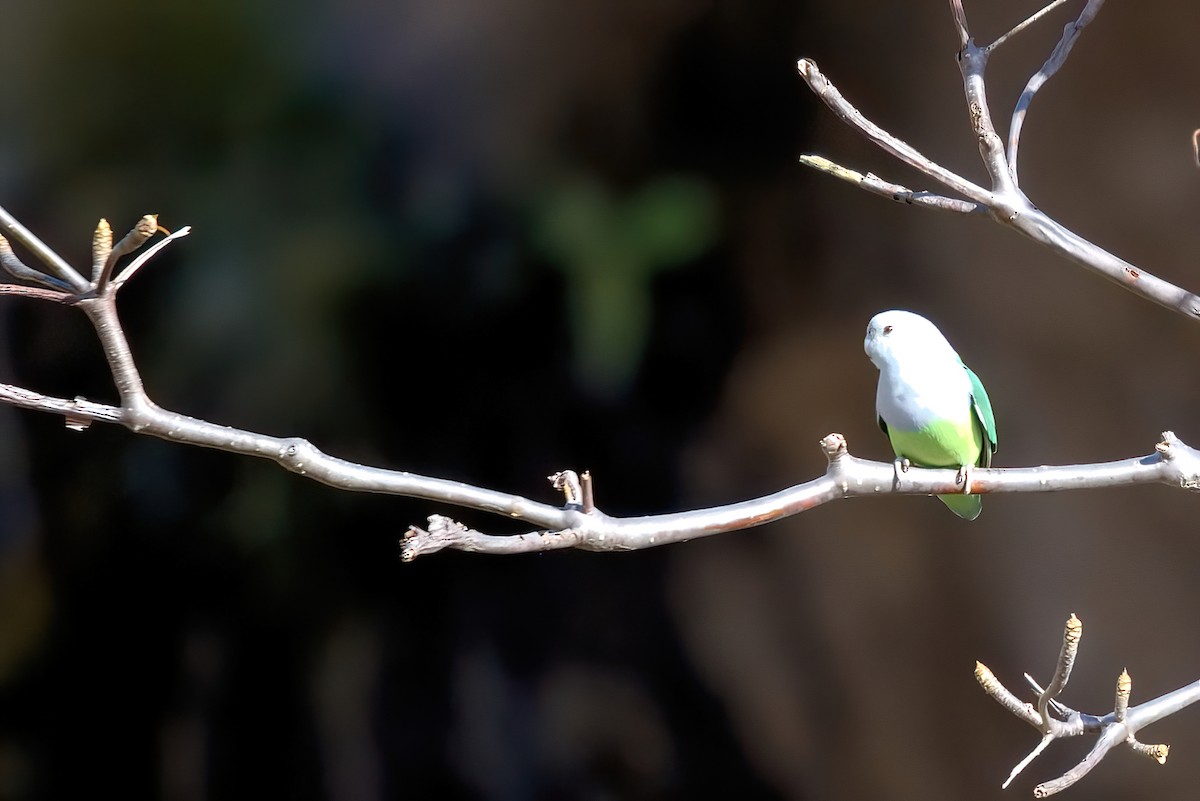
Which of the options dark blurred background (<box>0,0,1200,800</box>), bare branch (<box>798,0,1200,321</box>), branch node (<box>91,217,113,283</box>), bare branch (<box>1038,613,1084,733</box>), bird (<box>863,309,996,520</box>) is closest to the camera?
branch node (<box>91,217,113,283</box>)

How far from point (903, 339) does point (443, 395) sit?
115 cm

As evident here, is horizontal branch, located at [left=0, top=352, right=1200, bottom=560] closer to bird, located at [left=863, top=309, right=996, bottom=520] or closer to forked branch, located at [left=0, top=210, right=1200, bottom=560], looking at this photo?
forked branch, located at [left=0, top=210, right=1200, bottom=560]

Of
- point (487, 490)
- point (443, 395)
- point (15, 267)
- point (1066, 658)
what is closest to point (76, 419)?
point (15, 267)

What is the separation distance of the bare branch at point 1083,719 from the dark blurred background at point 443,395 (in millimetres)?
1060

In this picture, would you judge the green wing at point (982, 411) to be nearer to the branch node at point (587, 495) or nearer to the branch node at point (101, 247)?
the branch node at point (587, 495)

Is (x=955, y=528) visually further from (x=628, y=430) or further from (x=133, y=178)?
(x=133, y=178)

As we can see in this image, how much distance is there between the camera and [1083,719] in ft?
2.30

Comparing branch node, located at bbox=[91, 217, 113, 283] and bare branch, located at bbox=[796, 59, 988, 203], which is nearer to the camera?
branch node, located at bbox=[91, 217, 113, 283]

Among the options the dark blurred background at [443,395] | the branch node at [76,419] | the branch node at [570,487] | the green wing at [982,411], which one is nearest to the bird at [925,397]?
the green wing at [982,411]

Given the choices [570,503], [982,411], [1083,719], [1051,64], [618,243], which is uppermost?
[618,243]

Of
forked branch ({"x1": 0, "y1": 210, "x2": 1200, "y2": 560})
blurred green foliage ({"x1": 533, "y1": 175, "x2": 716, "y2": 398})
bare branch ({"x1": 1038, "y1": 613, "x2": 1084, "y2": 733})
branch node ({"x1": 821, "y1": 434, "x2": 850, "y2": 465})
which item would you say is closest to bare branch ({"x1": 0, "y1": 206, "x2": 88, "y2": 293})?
forked branch ({"x1": 0, "y1": 210, "x2": 1200, "y2": 560})

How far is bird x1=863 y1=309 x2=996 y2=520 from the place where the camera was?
0.89 metres

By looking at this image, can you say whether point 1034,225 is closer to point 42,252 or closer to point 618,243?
point 42,252

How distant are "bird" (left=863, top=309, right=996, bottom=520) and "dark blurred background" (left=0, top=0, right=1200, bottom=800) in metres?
0.86
